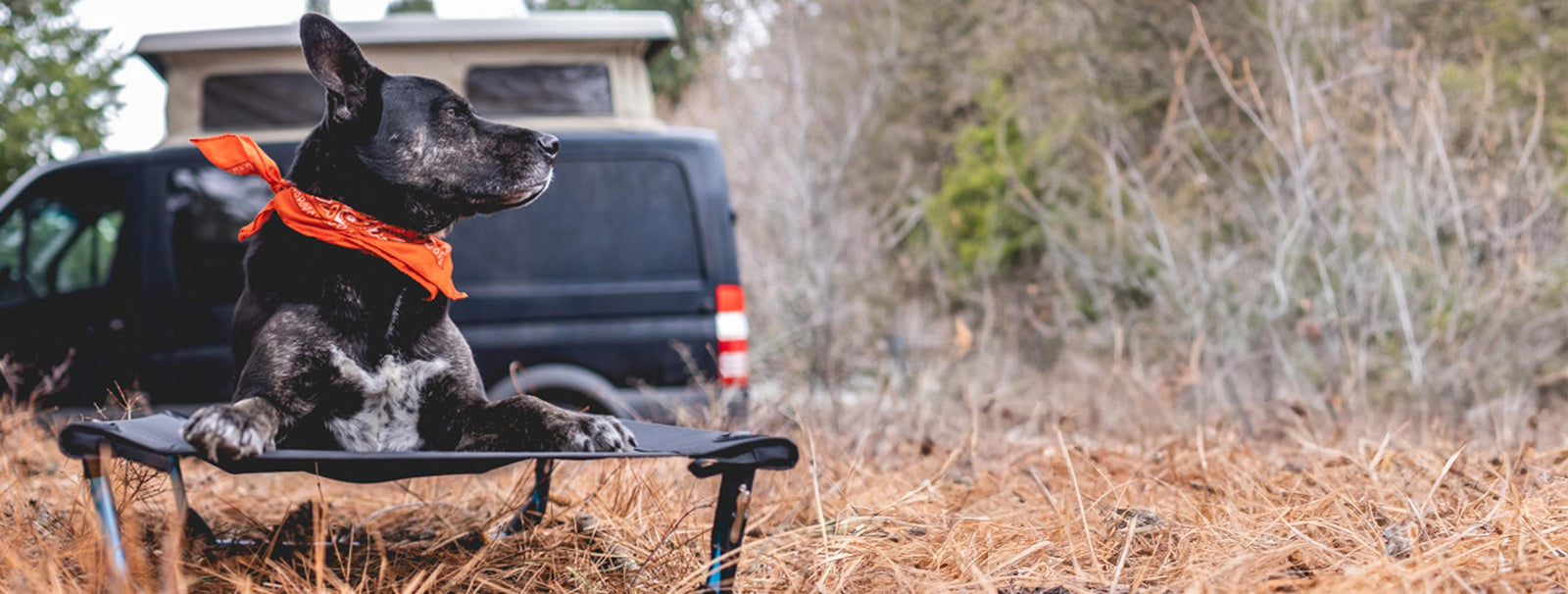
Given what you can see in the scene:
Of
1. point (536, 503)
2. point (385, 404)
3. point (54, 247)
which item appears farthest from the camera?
point (54, 247)

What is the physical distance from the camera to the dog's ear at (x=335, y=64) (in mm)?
2445

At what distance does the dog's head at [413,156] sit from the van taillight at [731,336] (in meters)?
3.02

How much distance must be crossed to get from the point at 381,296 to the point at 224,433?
0.60 metres

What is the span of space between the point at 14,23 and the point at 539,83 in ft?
16.1

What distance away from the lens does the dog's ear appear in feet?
8.02

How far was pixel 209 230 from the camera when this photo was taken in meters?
5.56

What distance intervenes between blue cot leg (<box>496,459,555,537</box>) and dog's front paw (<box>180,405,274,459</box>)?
950mm

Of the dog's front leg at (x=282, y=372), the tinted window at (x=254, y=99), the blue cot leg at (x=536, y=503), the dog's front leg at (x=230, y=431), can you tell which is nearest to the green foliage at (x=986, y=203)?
the tinted window at (x=254, y=99)

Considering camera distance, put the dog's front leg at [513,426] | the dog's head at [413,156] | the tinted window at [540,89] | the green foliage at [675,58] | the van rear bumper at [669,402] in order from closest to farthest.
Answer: the dog's front leg at [513,426], the dog's head at [413,156], the van rear bumper at [669,402], the tinted window at [540,89], the green foliage at [675,58]

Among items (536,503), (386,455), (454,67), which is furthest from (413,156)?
(454,67)

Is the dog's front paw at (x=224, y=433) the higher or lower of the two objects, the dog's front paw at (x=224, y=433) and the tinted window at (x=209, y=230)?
the higher

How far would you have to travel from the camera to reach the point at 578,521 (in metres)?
3.02

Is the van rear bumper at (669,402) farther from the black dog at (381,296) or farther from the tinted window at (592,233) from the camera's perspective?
the black dog at (381,296)

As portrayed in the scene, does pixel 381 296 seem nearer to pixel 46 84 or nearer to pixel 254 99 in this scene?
pixel 254 99
